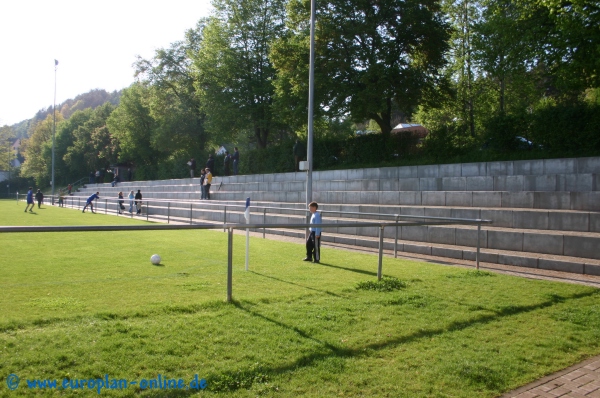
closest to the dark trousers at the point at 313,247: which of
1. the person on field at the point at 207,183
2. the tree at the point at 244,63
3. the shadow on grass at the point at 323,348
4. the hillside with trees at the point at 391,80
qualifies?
the shadow on grass at the point at 323,348

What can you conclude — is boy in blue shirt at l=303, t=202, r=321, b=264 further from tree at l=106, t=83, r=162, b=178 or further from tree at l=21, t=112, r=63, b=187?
tree at l=21, t=112, r=63, b=187

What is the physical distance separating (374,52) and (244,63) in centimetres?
1630

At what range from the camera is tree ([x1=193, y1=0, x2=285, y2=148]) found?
38312 millimetres

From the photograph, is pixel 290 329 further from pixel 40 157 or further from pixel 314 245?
pixel 40 157

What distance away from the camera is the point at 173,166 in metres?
49.9

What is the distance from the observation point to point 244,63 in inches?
1527

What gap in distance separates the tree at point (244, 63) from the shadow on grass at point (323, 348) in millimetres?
32031

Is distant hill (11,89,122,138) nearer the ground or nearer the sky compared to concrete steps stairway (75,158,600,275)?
nearer the sky

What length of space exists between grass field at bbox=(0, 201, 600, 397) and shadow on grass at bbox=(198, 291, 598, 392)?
2 cm

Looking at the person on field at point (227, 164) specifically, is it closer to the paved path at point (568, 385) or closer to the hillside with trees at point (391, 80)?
the hillside with trees at point (391, 80)

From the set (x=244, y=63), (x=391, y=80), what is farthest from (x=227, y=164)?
(x=391, y=80)

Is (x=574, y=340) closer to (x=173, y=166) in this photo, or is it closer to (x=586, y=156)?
(x=586, y=156)

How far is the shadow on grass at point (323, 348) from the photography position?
4.14m
